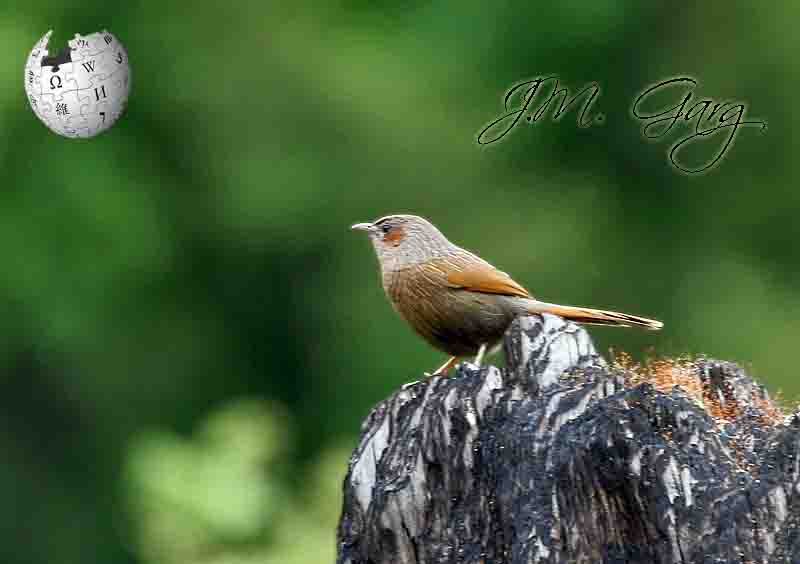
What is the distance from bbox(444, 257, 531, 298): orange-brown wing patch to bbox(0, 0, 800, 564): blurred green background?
9244 mm

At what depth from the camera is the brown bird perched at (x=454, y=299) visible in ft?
26.6

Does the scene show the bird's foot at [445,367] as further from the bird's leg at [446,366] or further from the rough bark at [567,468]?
the rough bark at [567,468]

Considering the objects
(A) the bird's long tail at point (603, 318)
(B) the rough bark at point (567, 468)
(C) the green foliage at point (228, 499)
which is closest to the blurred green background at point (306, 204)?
(C) the green foliage at point (228, 499)

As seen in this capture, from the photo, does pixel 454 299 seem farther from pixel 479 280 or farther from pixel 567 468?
pixel 567 468

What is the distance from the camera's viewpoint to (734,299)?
17.9 m

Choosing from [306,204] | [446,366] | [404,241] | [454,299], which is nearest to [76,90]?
[404,241]

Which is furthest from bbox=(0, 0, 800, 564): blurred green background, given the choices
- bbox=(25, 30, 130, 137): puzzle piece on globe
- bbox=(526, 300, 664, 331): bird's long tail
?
bbox=(526, 300, 664, 331): bird's long tail

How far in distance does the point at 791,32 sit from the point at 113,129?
7.00m

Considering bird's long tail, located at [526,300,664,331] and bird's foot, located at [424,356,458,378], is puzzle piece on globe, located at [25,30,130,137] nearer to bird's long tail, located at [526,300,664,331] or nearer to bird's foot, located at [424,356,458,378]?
bird's foot, located at [424,356,458,378]

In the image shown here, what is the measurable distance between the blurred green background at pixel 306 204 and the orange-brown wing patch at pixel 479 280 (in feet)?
30.3

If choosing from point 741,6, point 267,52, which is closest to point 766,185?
point 741,6

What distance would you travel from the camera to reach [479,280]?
8156 millimetres

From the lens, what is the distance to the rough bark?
6277mm

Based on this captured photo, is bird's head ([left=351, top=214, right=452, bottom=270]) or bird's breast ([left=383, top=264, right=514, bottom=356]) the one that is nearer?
bird's breast ([left=383, top=264, right=514, bottom=356])
